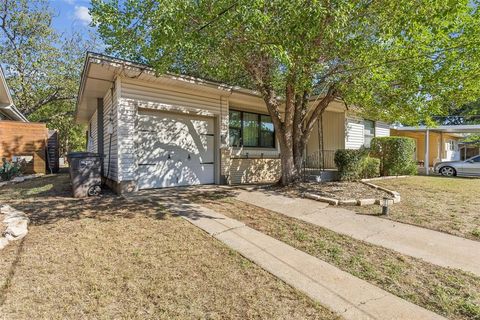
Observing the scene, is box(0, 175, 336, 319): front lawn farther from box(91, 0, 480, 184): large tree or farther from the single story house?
box(91, 0, 480, 184): large tree

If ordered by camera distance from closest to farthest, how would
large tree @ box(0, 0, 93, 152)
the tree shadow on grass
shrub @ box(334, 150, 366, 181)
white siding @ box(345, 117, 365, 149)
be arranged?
the tree shadow on grass < shrub @ box(334, 150, 366, 181) < white siding @ box(345, 117, 365, 149) < large tree @ box(0, 0, 93, 152)

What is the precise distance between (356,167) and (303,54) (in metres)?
5.26

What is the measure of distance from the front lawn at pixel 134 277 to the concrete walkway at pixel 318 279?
16cm

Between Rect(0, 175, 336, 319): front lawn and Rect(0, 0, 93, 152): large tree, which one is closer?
Rect(0, 175, 336, 319): front lawn

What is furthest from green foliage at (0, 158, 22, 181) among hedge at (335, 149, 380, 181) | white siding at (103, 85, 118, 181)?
hedge at (335, 149, 380, 181)

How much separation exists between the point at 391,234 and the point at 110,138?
7.80 m

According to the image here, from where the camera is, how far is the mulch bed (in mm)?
7043

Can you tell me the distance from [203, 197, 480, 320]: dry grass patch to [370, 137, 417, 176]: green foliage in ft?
27.8

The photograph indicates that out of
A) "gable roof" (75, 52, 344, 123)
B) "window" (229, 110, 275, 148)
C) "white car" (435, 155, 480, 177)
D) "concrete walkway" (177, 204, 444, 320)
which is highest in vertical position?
"gable roof" (75, 52, 344, 123)

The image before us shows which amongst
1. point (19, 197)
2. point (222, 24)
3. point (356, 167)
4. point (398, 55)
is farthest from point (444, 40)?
point (19, 197)

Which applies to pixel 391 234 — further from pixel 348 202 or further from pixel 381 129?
pixel 381 129

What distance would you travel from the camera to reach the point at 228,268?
3.35 meters

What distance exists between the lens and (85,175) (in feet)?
23.0

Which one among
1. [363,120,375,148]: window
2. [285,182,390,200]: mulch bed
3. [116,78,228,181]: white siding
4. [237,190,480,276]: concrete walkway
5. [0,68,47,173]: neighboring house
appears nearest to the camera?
[237,190,480,276]: concrete walkway
